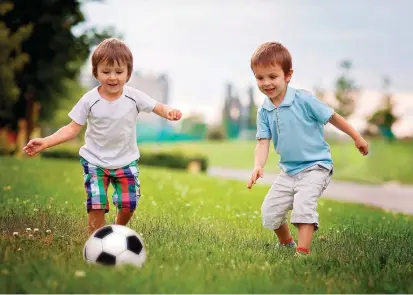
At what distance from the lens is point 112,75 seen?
5.77 meters

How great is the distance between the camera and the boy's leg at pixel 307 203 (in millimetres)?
5832

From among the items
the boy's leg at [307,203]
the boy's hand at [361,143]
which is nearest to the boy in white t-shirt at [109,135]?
the boy's leg at [307,203]

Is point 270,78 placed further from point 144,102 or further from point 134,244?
point 134,244

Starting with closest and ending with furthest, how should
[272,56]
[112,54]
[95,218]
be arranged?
[112,54] < [272,56] < [95,218]

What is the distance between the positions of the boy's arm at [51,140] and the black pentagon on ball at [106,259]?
1461 millimetres

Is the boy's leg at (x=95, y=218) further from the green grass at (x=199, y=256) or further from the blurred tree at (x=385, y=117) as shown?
the blurred tree at (x=385, y=117)

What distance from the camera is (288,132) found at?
602 centimetres

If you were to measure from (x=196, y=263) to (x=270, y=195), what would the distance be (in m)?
1.52

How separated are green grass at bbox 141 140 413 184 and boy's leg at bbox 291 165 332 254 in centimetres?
1984

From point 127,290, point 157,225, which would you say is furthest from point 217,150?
point 127,290

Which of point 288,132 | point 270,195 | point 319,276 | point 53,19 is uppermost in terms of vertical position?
point 53,19

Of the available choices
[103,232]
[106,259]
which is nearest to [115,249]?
[106,259]

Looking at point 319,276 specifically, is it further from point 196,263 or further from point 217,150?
point 217,150

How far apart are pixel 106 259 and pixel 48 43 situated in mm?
19550
